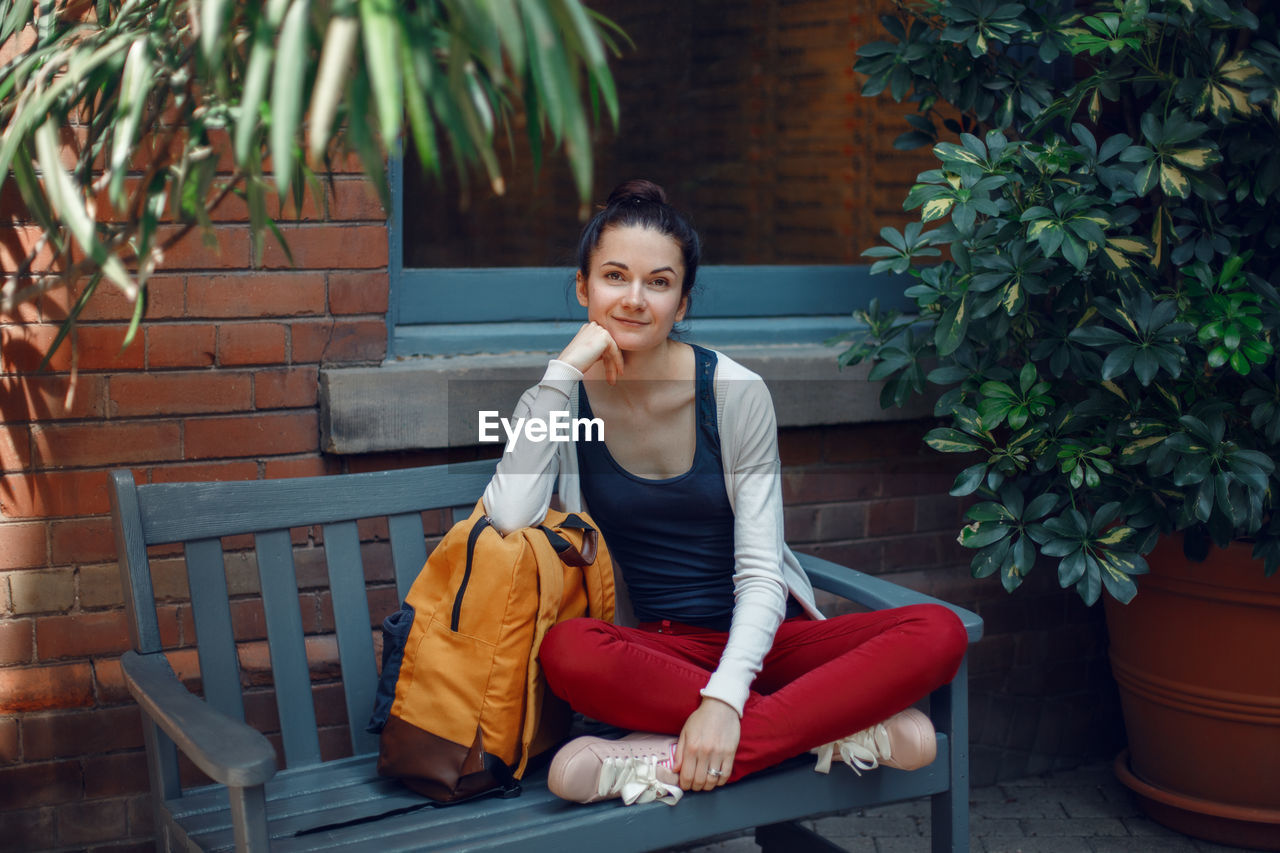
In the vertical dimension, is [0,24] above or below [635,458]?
above

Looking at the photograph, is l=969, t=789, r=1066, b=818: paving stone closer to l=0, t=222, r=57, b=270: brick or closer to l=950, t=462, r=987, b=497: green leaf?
l=950, t=462, r=987, b=497: green leaf

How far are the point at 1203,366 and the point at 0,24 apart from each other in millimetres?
2466

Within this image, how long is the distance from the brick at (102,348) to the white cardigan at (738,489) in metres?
0.80

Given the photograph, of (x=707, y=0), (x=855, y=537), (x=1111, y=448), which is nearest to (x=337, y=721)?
(x=855, y=537)

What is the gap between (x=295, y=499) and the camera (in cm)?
221

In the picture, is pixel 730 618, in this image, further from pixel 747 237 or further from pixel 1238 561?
pixel 747 237

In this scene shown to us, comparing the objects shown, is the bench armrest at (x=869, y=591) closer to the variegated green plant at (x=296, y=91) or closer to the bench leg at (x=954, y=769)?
the bench leg at (x=954, y=769)

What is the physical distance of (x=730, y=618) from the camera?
2.38 metres

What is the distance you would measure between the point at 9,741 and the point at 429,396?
1093mm

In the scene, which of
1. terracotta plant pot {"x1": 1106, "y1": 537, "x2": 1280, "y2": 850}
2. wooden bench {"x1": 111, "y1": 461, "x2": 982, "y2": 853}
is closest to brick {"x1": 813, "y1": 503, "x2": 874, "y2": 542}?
wooden bench {"x1": 111, "y1": 461, "x2": 982, "y2": 853}

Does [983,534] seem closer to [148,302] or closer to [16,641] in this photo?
[148,302]

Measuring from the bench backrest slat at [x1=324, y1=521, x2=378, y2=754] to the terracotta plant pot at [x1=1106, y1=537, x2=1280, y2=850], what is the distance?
1912 mm

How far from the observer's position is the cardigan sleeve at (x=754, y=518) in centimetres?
214

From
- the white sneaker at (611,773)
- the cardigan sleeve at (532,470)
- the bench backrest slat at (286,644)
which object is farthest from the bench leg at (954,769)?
the bench backrest slat at (286,644)
